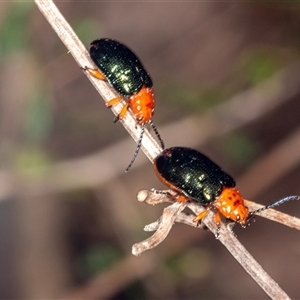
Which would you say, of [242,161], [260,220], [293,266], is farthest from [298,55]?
[293,266]

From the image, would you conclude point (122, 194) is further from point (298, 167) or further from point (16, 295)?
point (298, 167)

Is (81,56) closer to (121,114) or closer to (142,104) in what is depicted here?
(121,114)

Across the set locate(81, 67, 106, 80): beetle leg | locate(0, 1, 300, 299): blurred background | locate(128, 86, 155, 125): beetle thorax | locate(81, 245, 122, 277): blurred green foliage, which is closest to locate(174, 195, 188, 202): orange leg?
locate(128, 86, 155, 125): beetle thorax

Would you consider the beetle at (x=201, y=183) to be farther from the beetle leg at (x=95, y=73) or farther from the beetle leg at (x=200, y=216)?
the beetle leg at (x=95, y=73)

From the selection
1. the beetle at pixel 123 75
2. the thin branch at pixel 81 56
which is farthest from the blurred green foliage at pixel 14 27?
the thin branch at pixel 81 56

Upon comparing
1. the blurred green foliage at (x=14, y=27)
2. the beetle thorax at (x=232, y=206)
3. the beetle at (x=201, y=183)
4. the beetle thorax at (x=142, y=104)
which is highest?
the blurred green foliage at (x=14, y=27)

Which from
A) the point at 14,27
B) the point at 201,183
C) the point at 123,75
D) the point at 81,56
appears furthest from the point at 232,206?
the point at 14,27
